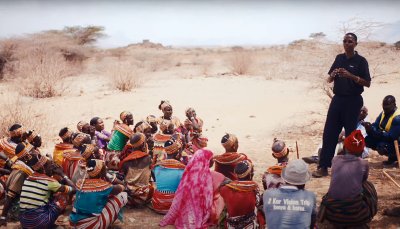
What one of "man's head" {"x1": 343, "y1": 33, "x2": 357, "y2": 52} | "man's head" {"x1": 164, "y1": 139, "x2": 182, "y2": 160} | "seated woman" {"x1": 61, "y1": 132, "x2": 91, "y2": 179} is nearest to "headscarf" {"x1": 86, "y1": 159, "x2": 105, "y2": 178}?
"man's head" {"x1": 164, "y1": 139, "x2": 182, "y2": 160}

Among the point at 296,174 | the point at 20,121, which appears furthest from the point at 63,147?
the point at 20,121

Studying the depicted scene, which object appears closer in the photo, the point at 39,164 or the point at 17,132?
the point at 39,164

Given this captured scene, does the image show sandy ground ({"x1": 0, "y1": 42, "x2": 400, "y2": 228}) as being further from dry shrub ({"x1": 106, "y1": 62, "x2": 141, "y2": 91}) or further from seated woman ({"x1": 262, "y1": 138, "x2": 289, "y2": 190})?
seated woman ({"x1": 262, "y1": 138, "x2": 289, "y2": 190})

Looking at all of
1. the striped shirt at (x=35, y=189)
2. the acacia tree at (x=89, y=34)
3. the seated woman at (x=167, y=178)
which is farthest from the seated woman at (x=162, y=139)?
the acacia tree at (x=89, y=34)

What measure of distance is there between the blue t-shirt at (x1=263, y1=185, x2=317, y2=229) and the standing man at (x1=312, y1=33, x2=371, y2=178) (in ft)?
8.15

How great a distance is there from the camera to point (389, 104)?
6.24 m

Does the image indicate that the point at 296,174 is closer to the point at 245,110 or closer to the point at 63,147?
the point at 63,147

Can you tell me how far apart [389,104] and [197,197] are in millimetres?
3359

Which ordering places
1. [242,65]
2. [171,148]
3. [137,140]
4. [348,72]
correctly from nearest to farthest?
1. [171,148]
2. [137,140]
3. [348,72]
4. [242,65]

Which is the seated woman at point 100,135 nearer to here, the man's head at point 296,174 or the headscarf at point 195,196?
the headscarf at point 195,196

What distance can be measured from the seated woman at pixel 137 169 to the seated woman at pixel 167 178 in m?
0.30

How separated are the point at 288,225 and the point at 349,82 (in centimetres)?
283

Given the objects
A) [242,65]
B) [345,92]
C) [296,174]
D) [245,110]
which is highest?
[345,92]

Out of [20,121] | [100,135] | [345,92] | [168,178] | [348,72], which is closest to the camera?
[168,178]
